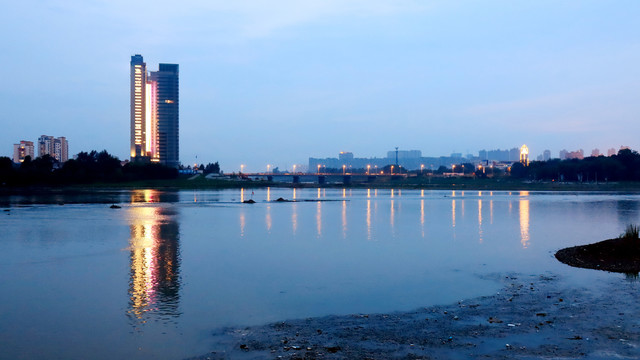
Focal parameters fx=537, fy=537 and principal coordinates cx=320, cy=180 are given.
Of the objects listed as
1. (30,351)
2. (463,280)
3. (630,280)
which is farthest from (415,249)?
(30,351)

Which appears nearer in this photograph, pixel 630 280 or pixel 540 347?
pixel 540 347

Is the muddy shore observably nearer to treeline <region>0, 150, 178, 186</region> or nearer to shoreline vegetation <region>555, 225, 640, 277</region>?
shoreline vegetation <region>555, 225, 640, 277</region>

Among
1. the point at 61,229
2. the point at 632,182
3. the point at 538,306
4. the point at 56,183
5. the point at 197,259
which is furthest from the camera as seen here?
the point at 632,182

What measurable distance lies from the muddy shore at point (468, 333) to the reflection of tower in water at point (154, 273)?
3654mm

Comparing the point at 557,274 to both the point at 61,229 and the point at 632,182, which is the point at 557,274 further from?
the point at 632,182

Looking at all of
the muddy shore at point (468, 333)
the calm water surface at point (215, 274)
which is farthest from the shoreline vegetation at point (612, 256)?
the muddy shore at point (468, 333)

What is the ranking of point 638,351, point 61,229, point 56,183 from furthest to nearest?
point 56,183 < point 61,229 < point 638,351

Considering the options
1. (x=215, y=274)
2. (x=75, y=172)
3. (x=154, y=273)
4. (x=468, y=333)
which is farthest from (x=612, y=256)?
(x=75, y=172)

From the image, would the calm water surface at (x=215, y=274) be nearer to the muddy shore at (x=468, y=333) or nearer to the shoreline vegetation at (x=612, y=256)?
the shoreline vegetation at (x=612, y=256)

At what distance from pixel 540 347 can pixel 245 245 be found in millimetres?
24457

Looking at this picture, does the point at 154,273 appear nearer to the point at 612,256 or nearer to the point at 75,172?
the point at 612,256

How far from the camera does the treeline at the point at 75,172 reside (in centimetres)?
14112

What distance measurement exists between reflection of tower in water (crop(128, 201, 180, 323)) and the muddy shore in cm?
365

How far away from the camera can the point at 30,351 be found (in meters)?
13.6
